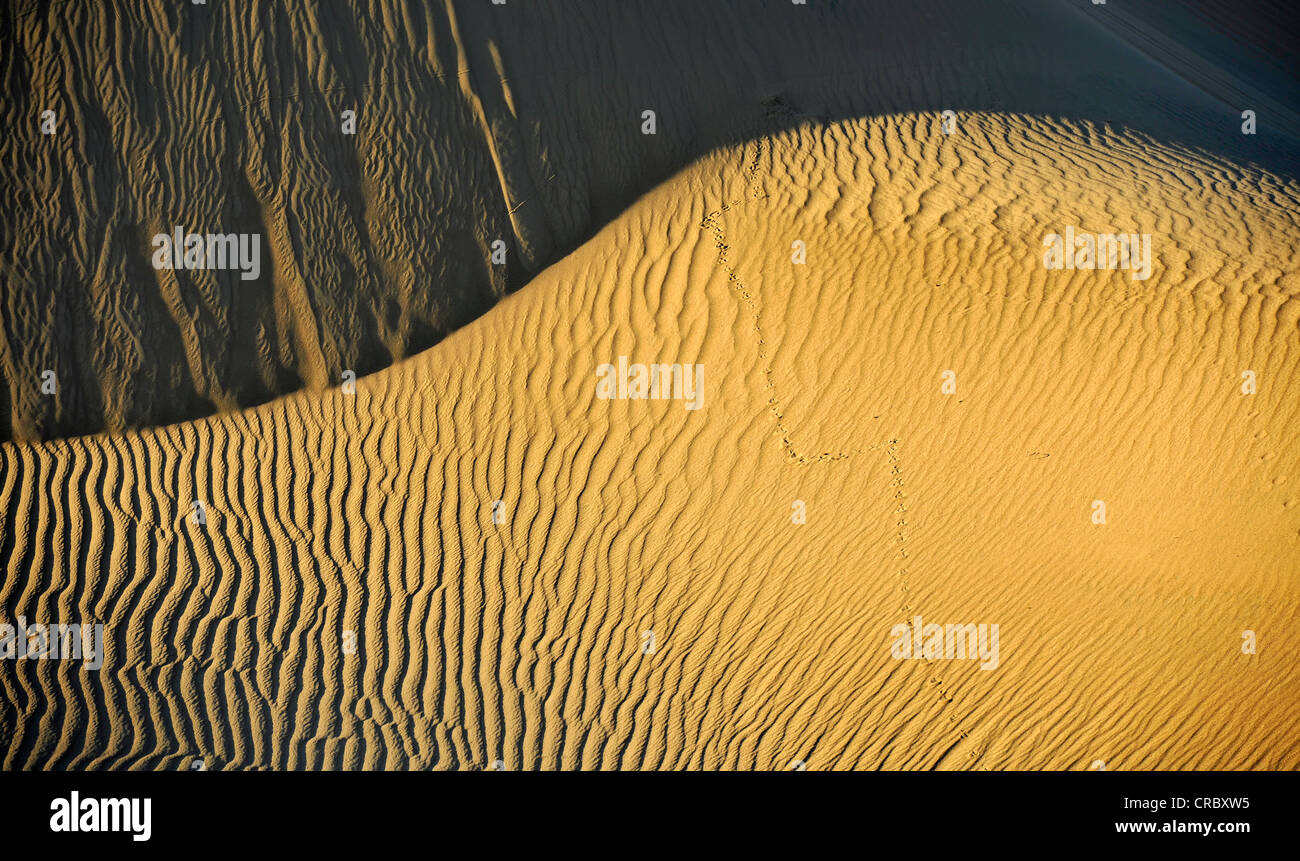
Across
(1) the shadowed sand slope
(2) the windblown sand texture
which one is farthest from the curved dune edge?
(1) the shadowed sand slope

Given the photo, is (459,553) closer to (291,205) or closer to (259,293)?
(259,293)

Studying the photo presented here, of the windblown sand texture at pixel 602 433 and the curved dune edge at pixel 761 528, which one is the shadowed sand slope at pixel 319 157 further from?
the curved dune edge at pixel 761 528

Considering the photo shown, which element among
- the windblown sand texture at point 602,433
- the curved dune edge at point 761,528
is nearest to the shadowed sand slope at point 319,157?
the windblown sand texture at point 602,433

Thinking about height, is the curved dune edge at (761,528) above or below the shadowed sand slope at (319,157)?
below

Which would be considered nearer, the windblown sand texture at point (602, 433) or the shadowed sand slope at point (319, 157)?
the windblown sand texture at point (602, 433)

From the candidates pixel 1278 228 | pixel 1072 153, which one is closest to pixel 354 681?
pixel 1072 153

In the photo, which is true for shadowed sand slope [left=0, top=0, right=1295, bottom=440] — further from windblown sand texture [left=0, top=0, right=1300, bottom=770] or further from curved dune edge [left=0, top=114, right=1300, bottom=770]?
curved dune edge [left=0, top=114, right=1300, bottom=770]
